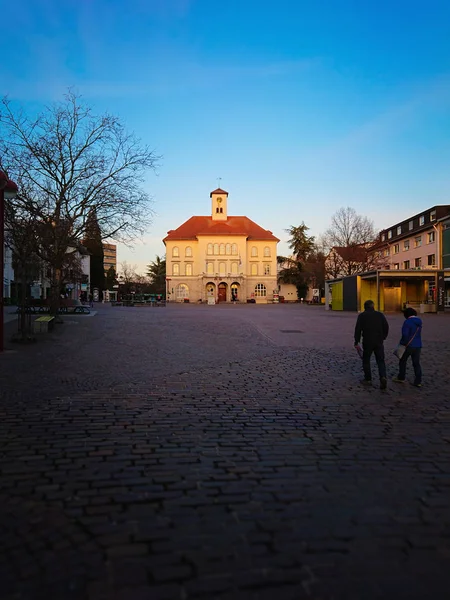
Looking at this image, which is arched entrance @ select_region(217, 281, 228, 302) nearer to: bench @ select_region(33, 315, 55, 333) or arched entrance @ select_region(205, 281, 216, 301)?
arched entrance @ select_region(205, 281, 216, 301)

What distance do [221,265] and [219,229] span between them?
23.8ft

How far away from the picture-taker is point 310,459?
4.70 metres

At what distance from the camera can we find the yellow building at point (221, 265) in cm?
8769

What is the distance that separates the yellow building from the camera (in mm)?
87688

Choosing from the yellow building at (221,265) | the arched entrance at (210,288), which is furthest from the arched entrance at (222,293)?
the arched entrance at (210,288)

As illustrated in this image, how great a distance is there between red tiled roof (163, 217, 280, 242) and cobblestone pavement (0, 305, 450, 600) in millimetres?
81270

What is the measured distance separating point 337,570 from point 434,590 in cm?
52

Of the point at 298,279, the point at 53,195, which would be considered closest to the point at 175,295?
the point at 298,279

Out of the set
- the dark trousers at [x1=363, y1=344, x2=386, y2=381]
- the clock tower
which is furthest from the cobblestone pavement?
the clock tower

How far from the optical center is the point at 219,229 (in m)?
90.1

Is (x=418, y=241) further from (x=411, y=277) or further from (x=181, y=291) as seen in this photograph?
(x=181, y=291)

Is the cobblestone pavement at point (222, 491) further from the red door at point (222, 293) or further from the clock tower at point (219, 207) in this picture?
A: the clock tower at point (219, 207)

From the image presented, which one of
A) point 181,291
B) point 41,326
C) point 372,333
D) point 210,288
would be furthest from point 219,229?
point 372,333

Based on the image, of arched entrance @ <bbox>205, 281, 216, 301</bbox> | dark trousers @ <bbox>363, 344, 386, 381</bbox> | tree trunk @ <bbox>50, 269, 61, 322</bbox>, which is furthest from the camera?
arched entrance @ <bbox>205, 281, 216, 301</bbox>
